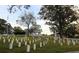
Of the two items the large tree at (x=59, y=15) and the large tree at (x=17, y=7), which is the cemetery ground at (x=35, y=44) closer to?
the large tree at (x=59, y=15)

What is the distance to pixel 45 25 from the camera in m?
2.16

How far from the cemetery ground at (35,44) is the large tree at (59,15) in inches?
4.3

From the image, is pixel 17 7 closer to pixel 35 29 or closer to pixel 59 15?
pixel 35 29

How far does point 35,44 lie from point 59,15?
352mm

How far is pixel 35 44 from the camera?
2146 mm

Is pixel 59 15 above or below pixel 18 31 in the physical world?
above

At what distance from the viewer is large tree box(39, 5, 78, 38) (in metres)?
2.17

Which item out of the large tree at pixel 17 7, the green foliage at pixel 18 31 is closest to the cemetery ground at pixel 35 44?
the green foliage at pixel 18 31

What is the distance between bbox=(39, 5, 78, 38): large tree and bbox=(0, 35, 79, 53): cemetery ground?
11 cm

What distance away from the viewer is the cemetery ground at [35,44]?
2.12 metres

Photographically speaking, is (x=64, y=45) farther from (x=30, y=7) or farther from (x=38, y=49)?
(x=30, y=7)

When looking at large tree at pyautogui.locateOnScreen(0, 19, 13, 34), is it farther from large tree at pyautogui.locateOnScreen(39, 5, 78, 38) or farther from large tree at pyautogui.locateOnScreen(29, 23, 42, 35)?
large tree at pyautogui.locateOnScreen(39, 5, 78, 38)

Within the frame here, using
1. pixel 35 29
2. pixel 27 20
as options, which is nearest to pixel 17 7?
pixel 27 20
